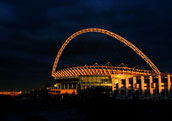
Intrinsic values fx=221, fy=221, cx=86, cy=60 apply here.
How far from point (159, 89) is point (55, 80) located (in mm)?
70628

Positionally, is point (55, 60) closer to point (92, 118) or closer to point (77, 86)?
point (77, 86)

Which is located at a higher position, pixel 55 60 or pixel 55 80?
pixel 55 60

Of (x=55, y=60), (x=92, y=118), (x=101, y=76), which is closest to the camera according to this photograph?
(x=92, y=118)

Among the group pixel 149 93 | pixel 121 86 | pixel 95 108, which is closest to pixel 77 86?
pixel 121 86

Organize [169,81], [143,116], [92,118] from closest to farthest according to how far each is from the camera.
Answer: [143,116] → [92,118] → [169,81]

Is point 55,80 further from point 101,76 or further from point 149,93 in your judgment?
point 149,93

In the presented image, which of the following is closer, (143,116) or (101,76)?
(143,116)

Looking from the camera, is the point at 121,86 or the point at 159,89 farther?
the point at 121,86

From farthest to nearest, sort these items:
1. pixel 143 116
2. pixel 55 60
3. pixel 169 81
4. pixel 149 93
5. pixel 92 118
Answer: pixel 55 60
pixel 149 93
pixel 169 81
pixel 92 118
pixel 143 116

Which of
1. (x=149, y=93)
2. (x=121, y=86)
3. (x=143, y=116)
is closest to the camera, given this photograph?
(x=143, y=116)

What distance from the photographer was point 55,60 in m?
116

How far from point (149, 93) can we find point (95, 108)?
3662cm

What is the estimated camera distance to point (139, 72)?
10944cm

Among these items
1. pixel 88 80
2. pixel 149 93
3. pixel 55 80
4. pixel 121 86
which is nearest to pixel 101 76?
pixel 88 80
